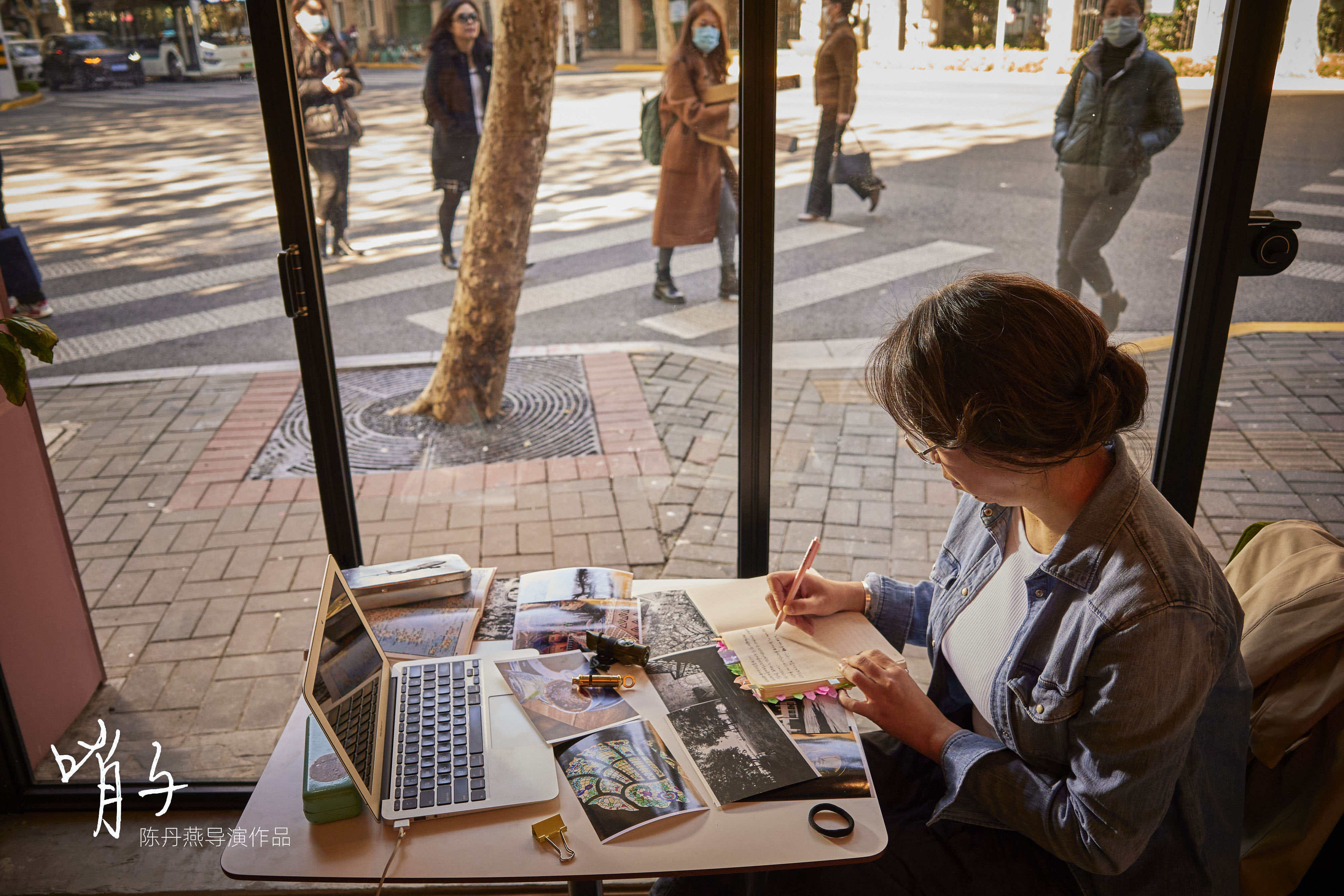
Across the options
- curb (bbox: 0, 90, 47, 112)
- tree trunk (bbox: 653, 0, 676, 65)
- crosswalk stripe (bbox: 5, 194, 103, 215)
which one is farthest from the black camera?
crosswalk stripe (bbox: 5, 194, 103, 215)

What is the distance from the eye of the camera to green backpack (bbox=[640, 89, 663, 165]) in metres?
2.76

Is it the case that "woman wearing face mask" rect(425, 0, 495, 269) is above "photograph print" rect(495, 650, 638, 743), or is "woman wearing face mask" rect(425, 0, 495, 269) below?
above

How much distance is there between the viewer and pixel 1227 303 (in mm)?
2109

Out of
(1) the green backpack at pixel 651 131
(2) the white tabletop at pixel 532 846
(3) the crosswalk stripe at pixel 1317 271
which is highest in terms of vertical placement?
(1) the green backpack at pixel 651 131

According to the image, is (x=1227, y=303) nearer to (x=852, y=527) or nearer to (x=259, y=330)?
(x=852, y=527)

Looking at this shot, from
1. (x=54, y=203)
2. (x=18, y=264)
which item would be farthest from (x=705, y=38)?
(x=18, y=264)

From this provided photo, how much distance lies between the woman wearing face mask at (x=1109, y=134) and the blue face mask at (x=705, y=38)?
86 cm

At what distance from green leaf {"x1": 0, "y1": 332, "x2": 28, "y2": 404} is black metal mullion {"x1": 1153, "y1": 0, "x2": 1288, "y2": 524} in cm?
237

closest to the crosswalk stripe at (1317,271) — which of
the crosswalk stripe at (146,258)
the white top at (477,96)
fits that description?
the white top at (477,96)

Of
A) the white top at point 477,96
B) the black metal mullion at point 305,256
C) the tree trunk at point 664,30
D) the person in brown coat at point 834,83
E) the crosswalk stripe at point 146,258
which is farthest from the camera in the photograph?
the crosswalk stripe at point 146,258

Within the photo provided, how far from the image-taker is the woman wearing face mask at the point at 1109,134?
2135 mm

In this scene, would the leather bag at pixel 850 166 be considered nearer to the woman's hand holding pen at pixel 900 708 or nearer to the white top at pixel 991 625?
the white top at pixel 991 625

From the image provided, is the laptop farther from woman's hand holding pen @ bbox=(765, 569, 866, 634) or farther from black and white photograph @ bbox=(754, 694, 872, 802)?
woman's hand holding pen @ bbox=(765, 569, 866, 634)

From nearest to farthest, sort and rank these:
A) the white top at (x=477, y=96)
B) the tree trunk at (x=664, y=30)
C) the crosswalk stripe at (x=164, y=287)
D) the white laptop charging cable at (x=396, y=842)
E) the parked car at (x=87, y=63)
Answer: the white laptop charging cable at (x=396, y=842)
the parked car at (x=87, y=63)
the tree trunk at (x=664, y=30)
the white top at (x=477, y=96)
the crosswalk stripe at (x=164, y=287)
